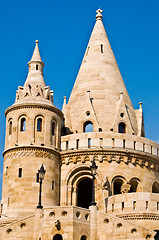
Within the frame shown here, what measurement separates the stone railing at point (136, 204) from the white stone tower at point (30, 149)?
15.0 feet

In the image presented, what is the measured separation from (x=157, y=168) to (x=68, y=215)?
1193 centimetres

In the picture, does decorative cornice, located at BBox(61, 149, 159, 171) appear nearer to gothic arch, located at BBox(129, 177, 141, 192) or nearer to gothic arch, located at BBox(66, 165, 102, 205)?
gothic arch, located at BBox(66, 165, 102, 205)

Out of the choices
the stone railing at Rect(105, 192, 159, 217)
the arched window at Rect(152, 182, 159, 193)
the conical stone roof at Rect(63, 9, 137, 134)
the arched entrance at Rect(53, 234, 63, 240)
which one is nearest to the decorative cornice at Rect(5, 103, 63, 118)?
the conical stone roof at Rect(63, 9, 137, 134)

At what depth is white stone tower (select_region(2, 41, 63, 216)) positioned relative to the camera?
116 feet

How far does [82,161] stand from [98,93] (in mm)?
6137

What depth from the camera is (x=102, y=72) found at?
43250mm

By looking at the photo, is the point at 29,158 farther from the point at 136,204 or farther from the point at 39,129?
the point at 136,204

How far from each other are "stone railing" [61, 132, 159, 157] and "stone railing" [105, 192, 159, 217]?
4.95 meters

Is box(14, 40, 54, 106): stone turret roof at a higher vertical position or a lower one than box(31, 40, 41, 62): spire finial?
lower

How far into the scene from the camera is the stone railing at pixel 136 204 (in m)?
34.0

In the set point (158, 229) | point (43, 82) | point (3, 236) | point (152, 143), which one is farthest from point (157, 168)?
point (3, 236)

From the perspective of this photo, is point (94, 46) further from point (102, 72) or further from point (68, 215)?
point (68, 215)

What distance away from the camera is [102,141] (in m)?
38.7

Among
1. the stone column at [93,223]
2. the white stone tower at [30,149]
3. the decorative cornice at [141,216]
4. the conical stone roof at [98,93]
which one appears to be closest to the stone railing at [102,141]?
the white stone tower at [30,149]
